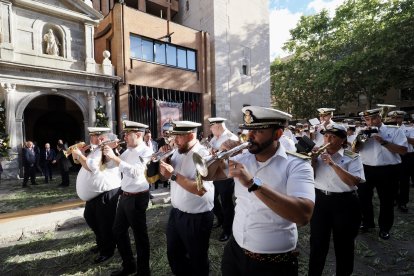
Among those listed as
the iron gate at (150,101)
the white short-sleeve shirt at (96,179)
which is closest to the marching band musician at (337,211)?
the white short-sleeve shirt at (96,179)

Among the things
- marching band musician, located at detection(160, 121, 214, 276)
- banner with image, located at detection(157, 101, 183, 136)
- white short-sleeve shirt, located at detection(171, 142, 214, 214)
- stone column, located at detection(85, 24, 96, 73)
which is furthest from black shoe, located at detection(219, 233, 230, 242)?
stone column, located at detection(85, 24, 96, 73)

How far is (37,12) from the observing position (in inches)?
571

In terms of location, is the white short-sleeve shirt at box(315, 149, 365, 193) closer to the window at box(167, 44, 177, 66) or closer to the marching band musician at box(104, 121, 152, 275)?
the marching band musician at box(104, 121, 152, 275)

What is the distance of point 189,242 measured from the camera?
324cm

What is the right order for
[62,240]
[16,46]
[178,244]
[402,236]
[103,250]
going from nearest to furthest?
[178,244] → [103,250] → [402,236] → [62,240] → [16,46]

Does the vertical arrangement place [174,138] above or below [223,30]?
below

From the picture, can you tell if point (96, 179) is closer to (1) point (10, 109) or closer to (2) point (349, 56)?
(1) point (10, 109)

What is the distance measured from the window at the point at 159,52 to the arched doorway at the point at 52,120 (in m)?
6.63

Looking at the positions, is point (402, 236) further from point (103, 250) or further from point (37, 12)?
point (37, 12)

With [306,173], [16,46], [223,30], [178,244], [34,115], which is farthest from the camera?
[223,30]

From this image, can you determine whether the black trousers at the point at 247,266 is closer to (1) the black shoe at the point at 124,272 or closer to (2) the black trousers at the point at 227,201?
(1) the black shoe at the point at 124,272

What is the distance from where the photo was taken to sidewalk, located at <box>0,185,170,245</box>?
5961 millimetres

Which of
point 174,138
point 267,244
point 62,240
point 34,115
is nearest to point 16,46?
point 34,115

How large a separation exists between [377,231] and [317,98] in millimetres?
25791
